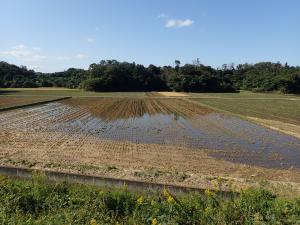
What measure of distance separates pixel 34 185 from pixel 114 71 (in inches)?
3858

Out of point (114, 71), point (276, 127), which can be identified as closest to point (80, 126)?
point (276, 127)

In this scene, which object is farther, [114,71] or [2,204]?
[114,71]

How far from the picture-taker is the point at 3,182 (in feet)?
25.8

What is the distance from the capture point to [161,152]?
15.9 meters

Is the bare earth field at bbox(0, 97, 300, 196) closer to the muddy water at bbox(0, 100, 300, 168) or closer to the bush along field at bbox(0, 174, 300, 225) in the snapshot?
the muddy water at bbox(0, 100, 300, 168)

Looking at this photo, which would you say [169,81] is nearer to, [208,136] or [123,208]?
[208,136]

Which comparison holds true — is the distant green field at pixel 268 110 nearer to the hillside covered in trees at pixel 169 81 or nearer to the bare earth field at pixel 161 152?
the bare earth field at pixel 161 152

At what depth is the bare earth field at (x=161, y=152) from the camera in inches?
465

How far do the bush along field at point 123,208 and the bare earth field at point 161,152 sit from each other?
2934mm

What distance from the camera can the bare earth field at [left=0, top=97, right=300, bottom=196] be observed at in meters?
11.8

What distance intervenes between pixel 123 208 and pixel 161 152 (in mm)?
8863

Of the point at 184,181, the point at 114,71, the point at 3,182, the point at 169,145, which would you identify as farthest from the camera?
the point at 114,71

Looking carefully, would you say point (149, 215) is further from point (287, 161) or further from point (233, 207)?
point (287, 161)

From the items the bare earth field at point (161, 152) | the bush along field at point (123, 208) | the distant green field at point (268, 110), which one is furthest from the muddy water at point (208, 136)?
the bush along field at point (123, 208)
